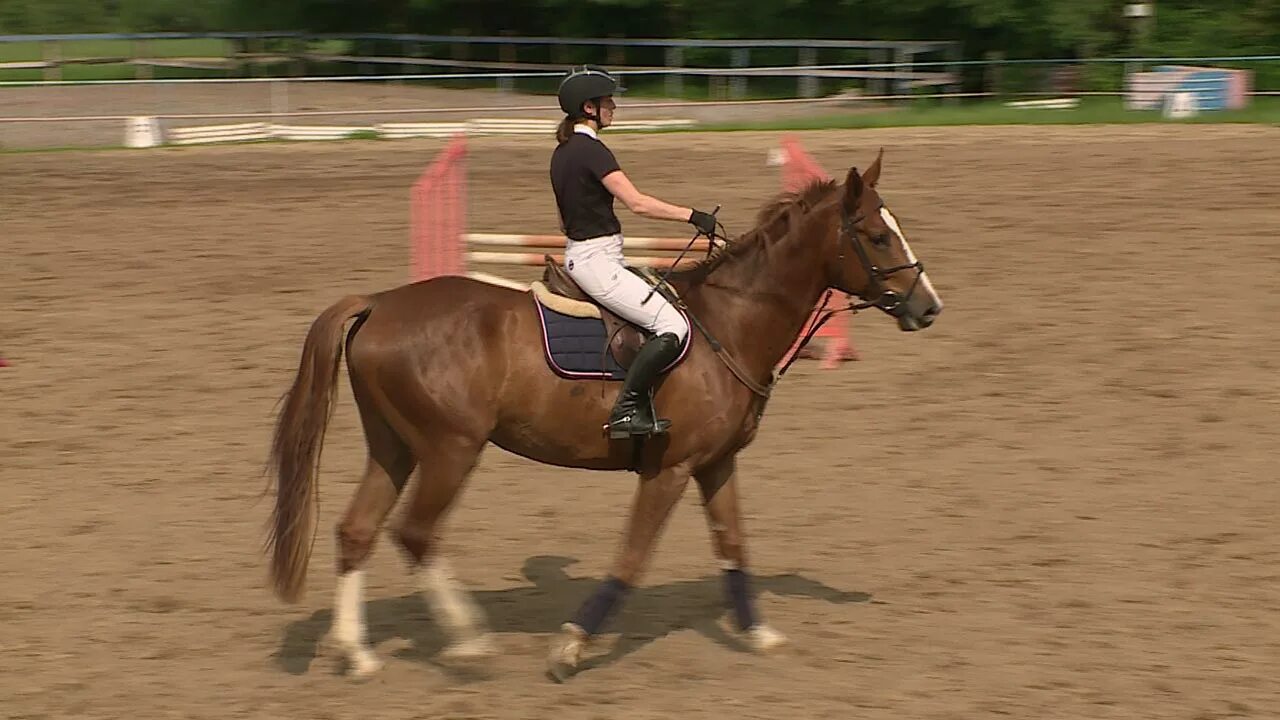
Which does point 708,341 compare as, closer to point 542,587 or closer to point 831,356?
point 542,587

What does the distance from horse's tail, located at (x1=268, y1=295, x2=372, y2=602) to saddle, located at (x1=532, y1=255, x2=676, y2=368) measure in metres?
0.86

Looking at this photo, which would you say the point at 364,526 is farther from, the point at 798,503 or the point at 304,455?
the point at 798,503

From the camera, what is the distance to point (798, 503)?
8.77m

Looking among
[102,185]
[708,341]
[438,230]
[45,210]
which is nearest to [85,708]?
[708,341]

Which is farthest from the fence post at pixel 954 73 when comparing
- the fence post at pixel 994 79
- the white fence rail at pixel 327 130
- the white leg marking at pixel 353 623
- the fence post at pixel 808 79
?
the white leg marking at pixel 353 623

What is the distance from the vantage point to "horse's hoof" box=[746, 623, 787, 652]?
263 inches

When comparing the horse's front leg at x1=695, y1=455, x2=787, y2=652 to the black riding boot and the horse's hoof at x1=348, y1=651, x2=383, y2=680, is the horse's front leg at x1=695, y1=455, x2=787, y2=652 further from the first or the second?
the horse's hoof at x1=348, y1=651, x2=383, y2=680

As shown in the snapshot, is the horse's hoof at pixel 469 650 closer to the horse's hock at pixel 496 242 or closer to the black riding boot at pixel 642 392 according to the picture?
the black riding boot at pixel 642 392

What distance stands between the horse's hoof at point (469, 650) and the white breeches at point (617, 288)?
1.56m

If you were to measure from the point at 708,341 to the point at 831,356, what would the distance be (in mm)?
5270

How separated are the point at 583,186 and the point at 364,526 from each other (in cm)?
173

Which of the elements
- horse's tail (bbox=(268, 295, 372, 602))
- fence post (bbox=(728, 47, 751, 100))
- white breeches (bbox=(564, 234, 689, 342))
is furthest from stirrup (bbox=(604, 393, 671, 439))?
fence post (bbox=(728, 47, 751, 100))

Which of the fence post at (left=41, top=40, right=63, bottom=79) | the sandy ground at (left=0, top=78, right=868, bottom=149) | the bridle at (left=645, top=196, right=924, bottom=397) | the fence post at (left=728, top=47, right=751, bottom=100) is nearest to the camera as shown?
the bridle at (left=645, top=196, right=924, bottom=397)

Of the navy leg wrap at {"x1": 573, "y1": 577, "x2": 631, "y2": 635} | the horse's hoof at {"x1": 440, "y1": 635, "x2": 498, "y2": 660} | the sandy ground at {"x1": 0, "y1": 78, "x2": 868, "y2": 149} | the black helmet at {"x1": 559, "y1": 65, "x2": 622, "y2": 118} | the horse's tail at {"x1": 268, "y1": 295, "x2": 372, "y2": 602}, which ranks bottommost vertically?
the horse's hoof at {"x1": 440, "y1": 635, "x2": 498, "y2": 660}
